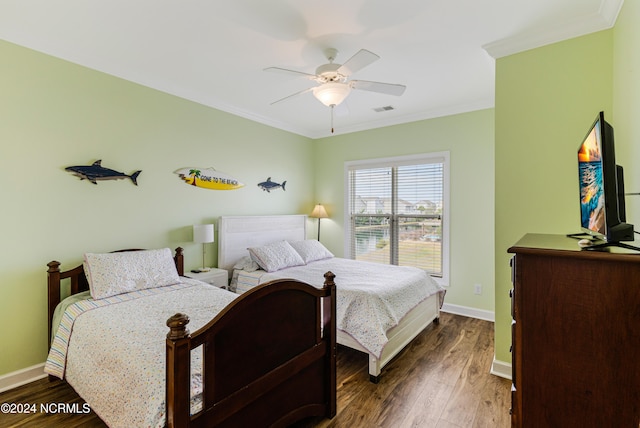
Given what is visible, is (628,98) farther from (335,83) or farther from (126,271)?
(126,271)

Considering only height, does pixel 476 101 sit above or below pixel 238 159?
above

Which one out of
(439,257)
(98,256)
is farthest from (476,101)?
(98,256)

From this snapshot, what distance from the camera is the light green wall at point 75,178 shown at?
7.70ft

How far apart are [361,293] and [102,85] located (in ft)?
9.97

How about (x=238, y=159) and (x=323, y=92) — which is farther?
(x=238, y=159)

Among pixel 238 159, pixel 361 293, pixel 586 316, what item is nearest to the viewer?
pixel 586 316

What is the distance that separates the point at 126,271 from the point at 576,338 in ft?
9.69

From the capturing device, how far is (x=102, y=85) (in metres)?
2.80

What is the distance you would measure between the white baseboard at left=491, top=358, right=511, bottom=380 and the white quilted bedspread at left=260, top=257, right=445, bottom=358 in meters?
0.79

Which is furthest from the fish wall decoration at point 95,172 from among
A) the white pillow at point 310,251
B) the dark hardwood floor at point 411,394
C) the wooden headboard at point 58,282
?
the white pillow at point 310,251

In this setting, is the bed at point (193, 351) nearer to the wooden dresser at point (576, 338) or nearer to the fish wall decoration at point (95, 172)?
the fish wall decoration at point (95, 172)

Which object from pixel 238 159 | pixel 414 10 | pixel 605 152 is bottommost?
pixel 605 152

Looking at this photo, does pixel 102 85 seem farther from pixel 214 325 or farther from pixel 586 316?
pixel 586 316

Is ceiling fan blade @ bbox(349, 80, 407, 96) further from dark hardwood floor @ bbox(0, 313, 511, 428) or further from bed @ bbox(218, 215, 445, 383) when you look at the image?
dark hardwood floor @ bbox(0, 313, 511, 428)
